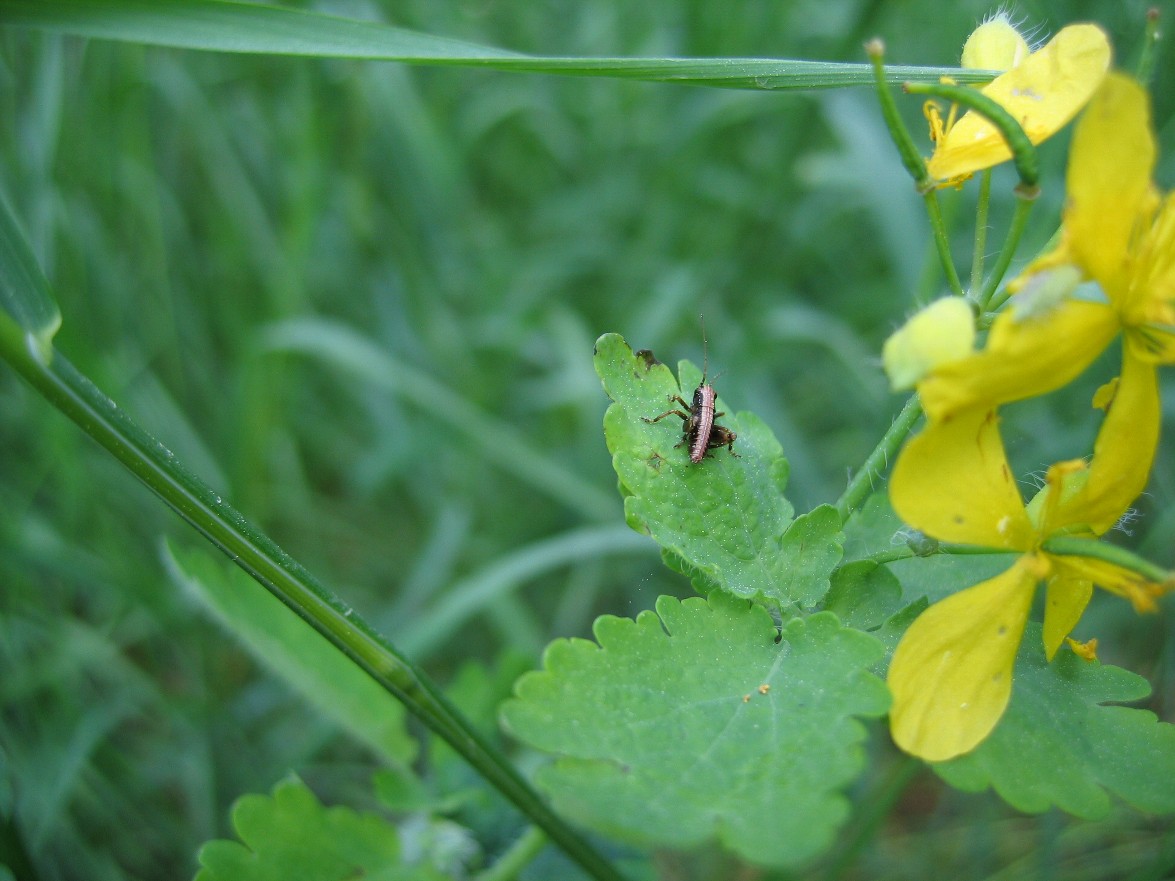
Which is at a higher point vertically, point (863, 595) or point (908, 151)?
point (908, 151)

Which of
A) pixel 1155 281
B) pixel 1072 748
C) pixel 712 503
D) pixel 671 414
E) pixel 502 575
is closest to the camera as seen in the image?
pixel 1155 281

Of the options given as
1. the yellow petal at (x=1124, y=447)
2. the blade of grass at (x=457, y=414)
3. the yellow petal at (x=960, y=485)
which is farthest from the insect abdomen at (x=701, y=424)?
the blade of grass at (x=457, y=414)

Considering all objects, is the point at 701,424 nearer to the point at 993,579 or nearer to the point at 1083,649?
the point at 993,579

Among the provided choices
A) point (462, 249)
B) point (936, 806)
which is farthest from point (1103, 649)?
point (462, 249)

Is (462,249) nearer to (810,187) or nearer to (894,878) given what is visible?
(810,187)

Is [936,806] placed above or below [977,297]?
below

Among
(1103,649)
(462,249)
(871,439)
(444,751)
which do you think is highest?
(462,249)

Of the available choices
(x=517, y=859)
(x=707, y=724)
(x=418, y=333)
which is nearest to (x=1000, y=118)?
(x=707, y=724)
